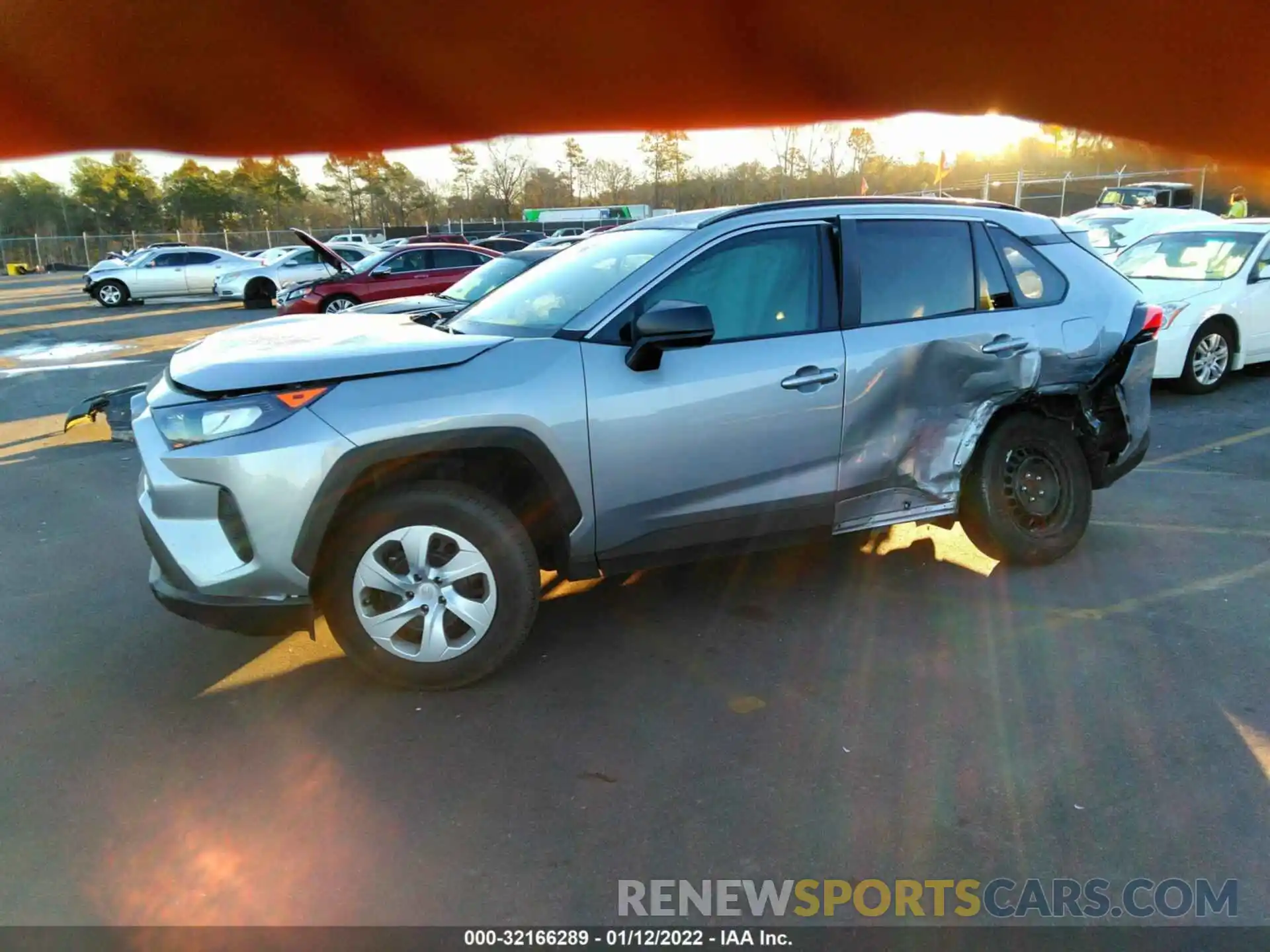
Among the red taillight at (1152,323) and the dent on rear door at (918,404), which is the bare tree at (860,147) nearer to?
the dent on rear door at (918,404)

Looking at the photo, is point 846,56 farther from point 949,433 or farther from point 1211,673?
point 1211,673

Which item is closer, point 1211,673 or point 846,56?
point 846,56

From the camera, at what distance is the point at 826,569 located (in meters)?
4.64

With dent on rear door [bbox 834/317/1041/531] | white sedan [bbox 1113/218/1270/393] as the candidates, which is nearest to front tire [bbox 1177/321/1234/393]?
white sedan [bbox 1113/218/1270/393]

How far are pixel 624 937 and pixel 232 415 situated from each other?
6.91 feet

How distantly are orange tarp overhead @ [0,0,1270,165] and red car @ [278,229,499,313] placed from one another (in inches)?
510

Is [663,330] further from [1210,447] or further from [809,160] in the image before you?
[1210,447]

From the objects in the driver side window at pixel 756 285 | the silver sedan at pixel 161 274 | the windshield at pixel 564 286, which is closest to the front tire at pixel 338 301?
the silver sedan at pixel 161 274

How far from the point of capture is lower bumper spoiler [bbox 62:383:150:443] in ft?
20.5

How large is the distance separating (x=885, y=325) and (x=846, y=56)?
5.94ft

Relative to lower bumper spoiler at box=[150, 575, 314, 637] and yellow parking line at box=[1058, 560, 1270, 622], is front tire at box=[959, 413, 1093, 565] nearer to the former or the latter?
yellow parking line at box=[1058, 560, 1270, 622]

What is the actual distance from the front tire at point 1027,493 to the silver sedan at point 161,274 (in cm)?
2199

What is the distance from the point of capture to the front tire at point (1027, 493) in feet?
14.5

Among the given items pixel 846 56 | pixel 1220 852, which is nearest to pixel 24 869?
pixel 846 56
